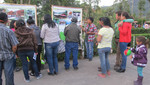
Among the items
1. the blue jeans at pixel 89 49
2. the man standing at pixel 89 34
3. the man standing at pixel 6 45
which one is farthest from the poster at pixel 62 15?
the man standing at pixel 6 45

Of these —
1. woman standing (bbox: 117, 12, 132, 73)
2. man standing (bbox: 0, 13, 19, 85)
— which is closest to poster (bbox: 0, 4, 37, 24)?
man standing (bbox: 0, 13, 19, 85)

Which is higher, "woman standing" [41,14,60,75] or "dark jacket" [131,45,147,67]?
"woman standing" [41,14,60,75]

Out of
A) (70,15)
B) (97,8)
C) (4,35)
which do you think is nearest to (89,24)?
(70,15)

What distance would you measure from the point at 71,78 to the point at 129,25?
237 cm

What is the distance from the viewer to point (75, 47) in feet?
14.0

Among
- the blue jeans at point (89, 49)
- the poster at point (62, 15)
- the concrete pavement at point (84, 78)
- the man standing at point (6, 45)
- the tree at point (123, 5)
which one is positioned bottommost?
the concrete pavement at point (84, 78)

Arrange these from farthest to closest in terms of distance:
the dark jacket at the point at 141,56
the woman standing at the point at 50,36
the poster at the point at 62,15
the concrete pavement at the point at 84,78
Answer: the poster at the point at 62,15
the woman standing at the point at 50,36
the concrete pavement at the point at 84,78
the dark jacket at the point at 141,56

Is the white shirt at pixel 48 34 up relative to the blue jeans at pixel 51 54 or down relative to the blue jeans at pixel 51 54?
up

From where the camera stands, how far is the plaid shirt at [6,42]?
8.27 feet

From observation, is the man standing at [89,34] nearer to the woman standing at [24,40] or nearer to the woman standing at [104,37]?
the woman standing at [104,37]

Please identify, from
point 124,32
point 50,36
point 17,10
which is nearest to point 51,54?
point 50,36

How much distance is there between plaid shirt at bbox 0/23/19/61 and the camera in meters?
2.52

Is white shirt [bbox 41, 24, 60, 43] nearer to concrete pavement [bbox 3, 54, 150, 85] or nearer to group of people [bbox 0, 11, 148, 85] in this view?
group of people [bbox 0, 11, 148, 85]

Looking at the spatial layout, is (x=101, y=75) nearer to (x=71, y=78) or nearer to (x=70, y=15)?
(x=71, y=78)
